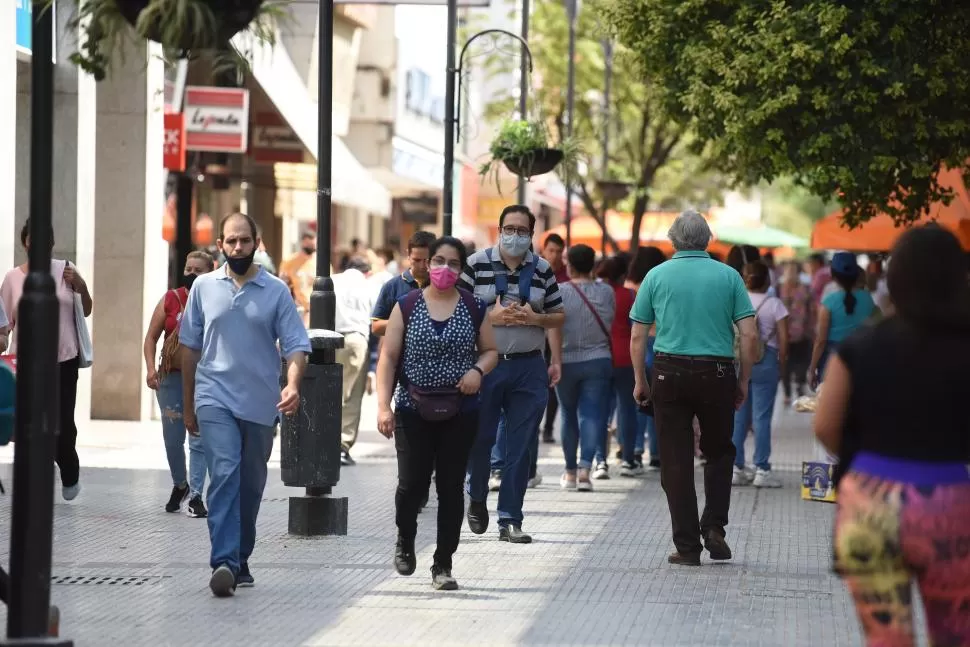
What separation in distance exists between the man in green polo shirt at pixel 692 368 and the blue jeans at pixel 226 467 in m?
2.26

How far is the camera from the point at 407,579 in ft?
30.6

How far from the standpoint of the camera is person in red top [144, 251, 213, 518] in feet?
38.5

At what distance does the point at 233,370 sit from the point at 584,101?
29.9 meters

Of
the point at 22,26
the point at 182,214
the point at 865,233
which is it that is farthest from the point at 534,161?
the point at 182,214

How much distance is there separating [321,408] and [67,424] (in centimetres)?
227

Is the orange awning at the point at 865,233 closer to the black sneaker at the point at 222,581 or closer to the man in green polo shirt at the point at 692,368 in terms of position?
the man in green polo shirt at the point at 692,368

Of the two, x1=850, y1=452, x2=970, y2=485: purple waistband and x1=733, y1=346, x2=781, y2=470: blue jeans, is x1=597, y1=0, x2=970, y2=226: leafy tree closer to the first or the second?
x1=733, y1=346, x2=781, y2=470: blue jeans

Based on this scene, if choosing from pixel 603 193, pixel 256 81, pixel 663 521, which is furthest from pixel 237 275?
pixel 603 193

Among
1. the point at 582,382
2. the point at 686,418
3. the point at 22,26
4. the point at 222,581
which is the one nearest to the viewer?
the point at 222,581

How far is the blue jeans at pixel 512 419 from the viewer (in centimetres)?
1059

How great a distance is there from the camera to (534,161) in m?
17.7

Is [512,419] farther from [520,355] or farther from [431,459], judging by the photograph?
[431,459]

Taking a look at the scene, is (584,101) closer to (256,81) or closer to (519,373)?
(256,81)

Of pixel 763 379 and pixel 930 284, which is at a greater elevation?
pixel 930 284
